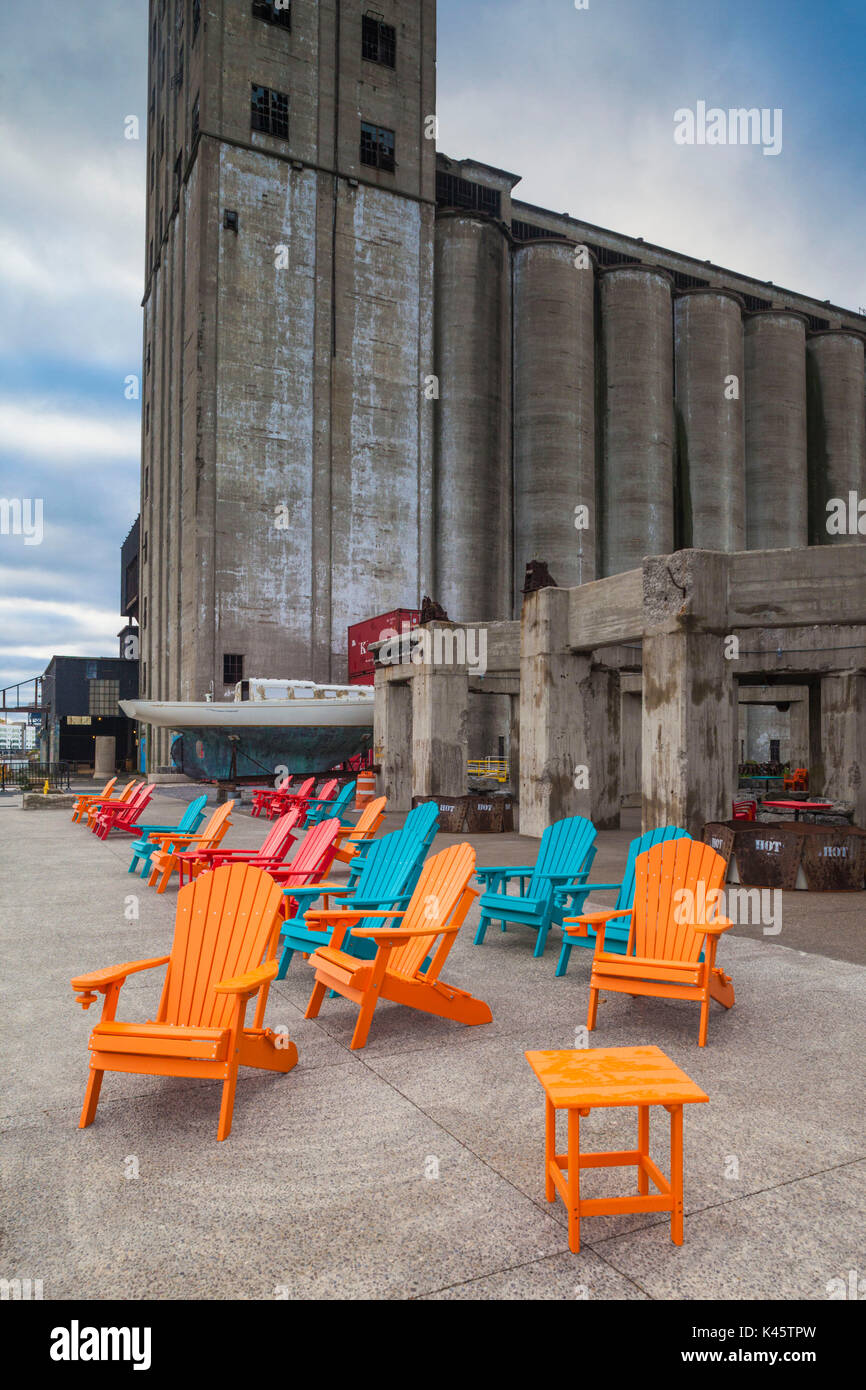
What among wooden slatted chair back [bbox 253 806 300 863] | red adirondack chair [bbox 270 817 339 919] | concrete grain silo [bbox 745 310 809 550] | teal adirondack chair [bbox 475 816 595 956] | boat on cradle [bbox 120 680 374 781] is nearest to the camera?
teal adirondack chair [bbox 475 816 595 956]

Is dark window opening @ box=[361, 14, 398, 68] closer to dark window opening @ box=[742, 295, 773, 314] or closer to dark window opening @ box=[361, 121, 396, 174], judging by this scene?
dark window opening @ box=[361, 121, 396, 174]

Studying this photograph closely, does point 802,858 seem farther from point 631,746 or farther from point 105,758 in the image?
point 105,758

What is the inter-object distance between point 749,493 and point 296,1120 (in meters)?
44.7

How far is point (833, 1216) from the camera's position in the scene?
2.76m

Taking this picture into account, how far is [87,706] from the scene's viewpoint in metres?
46.7

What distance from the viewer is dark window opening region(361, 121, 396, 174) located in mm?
34531

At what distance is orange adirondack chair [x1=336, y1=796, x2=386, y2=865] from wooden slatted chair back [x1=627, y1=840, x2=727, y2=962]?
397 centimetres

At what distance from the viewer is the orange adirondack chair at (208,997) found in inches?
130

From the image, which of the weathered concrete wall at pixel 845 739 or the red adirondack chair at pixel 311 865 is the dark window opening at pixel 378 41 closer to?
the weathered concrete wall at pixel 845 739

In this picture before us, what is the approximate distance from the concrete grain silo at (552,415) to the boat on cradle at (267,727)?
12387 millimetres

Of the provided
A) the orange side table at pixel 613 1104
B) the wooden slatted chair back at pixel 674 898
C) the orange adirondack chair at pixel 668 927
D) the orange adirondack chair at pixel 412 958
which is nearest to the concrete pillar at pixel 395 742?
the orange adirondack chair at pixel 412 958

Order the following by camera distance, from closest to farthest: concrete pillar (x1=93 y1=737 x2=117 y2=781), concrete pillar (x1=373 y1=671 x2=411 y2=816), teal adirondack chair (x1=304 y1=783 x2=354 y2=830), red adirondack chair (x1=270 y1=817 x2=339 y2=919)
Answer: red adirondack chair (x1=270 y1=817 x2=339 y2=919) → teal adirondack chair (x1=304 y1=783 x2=354 y2=830) → concrete pillar (x1=373 y1=671 x2=411 y2=816) → concrete pillar (x1=93 y1=737 x2=117 y2=781)

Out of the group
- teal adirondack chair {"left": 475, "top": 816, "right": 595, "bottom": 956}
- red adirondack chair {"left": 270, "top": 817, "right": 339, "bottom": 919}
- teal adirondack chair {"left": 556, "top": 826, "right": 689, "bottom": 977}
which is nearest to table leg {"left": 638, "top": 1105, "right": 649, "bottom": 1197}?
teal adirondack chair {"left": 556, "top": 826, "right": 689, "bottom": 977}
